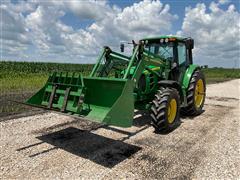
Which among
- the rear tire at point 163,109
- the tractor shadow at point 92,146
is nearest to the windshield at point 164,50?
the rear tire at point 163,109

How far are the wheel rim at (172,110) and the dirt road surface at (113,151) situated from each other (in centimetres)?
35

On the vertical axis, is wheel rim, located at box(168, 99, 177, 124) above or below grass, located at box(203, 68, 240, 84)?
below

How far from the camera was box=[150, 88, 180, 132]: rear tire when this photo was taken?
19.0 feet

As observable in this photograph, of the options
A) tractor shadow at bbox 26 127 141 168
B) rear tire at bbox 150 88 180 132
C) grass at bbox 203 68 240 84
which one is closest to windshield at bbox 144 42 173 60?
rear tire at bbox 150 88 180 132

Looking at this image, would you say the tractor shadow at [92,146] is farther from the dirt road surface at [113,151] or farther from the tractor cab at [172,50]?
the tractor cab at [172,50]

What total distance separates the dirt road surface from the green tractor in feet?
2.14

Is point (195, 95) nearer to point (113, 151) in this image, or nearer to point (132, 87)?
point (132, 87)

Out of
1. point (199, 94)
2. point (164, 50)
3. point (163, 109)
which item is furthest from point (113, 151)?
point (199, 94)

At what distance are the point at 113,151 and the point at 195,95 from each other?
4.13 m

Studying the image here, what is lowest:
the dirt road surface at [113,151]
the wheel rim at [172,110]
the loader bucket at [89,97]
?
the dirt road surface at [113,151]

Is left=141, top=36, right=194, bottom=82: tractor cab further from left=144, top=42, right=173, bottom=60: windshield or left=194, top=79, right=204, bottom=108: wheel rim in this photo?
left=194, top=79, right=204, bottom=108: wheel rim

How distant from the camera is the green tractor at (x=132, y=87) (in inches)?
191

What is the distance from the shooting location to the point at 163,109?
19.0 feet

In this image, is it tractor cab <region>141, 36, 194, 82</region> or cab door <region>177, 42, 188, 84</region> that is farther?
cab door <region>177, 42, 188, 84</region>
